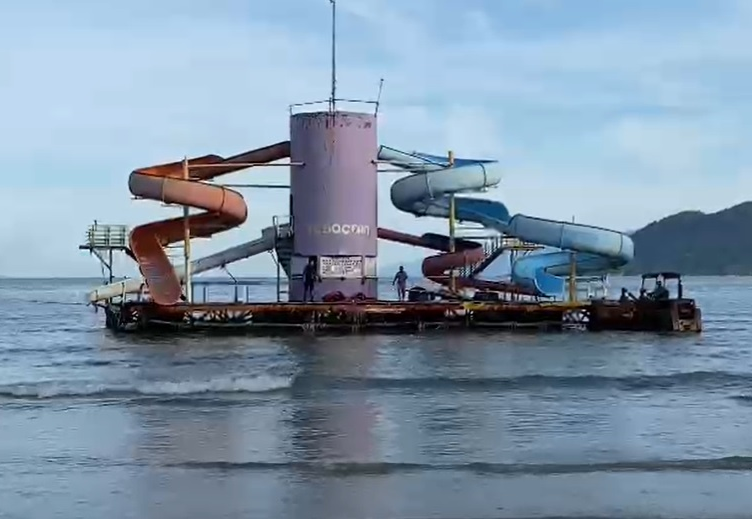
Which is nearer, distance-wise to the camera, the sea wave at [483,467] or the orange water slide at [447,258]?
the sea wave at [483,467]

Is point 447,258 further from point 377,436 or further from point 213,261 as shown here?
point 377,436

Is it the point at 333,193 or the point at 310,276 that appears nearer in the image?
the point at 333,193

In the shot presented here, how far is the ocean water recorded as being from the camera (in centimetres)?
1308

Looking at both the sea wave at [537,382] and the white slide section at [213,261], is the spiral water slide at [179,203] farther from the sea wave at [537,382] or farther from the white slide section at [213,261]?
the sea wave at [537,382]

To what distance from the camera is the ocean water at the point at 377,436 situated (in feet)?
42.9

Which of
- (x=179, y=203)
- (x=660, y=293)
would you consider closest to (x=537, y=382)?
(x=179, y=203)

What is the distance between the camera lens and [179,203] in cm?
4444

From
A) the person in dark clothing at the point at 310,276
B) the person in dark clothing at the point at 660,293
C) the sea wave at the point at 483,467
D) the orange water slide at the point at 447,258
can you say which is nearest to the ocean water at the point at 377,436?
the sea wave at the point at 483,467

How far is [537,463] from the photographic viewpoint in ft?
50.8

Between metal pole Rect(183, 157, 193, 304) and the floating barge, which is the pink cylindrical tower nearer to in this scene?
the floating barge

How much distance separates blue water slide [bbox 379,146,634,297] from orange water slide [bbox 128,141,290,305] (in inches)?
194

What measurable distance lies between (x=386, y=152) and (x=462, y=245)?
494 centimetres

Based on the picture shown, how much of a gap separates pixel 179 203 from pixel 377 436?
90.8 ft

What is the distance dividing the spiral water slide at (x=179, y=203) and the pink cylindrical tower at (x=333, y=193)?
74.3 inches
